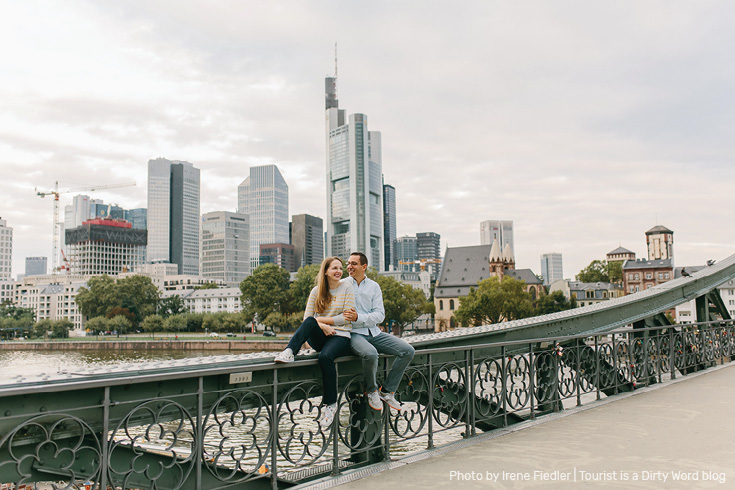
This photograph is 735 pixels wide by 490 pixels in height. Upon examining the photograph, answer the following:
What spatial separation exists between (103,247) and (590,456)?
19474 centimetres

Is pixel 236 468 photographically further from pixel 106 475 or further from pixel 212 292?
pixel 212 292

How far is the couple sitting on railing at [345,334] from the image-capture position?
14.8 ft

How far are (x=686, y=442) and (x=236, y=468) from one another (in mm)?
4120

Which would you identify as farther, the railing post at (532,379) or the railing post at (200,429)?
the railing post at (532,379)

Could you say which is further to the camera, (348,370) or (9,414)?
(348,370)

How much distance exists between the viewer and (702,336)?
10477 millimetres

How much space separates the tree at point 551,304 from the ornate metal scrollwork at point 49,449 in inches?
3251

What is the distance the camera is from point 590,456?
4.75 m

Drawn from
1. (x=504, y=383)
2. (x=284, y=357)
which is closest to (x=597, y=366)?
(x=504, y=383)

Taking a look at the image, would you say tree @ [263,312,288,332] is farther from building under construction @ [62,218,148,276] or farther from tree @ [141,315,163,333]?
building under construction @ [62,218,148,276]

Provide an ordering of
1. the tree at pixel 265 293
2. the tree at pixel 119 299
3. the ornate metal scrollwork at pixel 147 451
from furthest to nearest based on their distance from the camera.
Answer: the tree at pixel 119 299, the tree at pixel 265 293, the ornate metal scrollwork at pixel 147 451

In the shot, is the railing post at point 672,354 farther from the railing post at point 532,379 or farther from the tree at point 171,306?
the tree at point 171,306

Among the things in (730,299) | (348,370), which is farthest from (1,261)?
(348,370)

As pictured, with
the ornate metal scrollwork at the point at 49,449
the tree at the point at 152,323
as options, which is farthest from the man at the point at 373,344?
the tree at the point at 152,323
